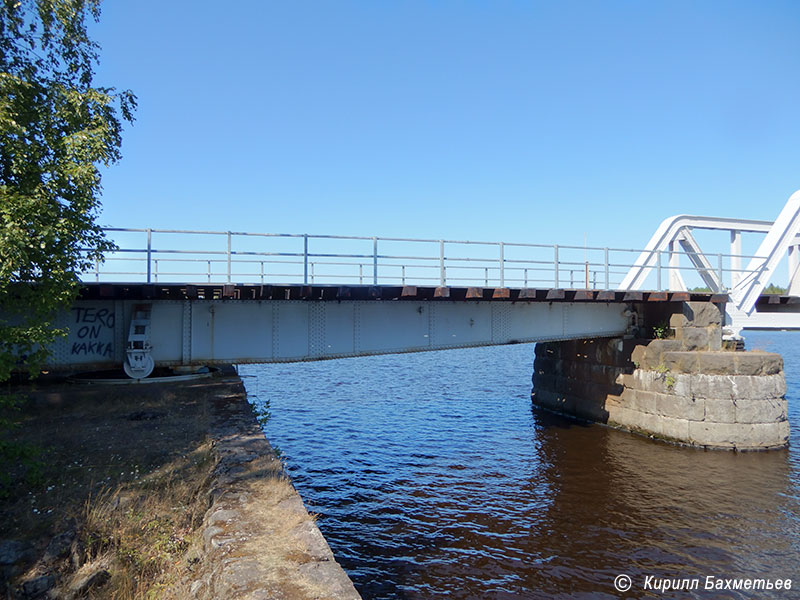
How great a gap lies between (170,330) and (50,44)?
7074 millimetres

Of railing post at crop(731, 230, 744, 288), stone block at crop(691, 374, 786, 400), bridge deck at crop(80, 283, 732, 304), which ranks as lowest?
stone block at crop(691, 374, 786, 400)

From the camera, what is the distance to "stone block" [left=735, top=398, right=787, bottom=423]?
17594 millimetres

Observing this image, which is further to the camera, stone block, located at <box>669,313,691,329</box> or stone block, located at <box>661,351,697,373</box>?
stone block, located at <box>669,313,691,329</box>

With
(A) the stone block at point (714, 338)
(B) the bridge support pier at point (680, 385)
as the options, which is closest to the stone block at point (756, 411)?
(B) the bridge support pier at point (680, 385)

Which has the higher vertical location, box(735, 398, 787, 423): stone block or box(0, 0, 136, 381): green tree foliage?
box(0, 0, 136, 381): green tree foliage

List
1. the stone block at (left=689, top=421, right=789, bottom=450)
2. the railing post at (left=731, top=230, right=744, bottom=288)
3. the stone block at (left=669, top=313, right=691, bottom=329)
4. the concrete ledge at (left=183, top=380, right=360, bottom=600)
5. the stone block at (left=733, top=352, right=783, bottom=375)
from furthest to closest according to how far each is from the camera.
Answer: the railing post at (left=731, top=230, right=744, bottom=288) < the stone block at (left=669, top=313, right=691, bottom=329) < the stone block at (left=733, top=352, right=783, bottom=375) < the stone block at (left=689, top=421, right=789, bottom=450) < the concrete ledge at (left=183, top=380, right=360, bottom=600)

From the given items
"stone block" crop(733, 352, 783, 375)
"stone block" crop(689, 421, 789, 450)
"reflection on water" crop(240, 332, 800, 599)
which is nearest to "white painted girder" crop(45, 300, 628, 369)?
"reflection on water" crop(240, 332, 800, 599)

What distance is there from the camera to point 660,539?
11.1 m

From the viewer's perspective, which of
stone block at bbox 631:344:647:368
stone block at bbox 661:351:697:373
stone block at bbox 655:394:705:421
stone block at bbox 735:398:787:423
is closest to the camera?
stone block at bbox 735:398:787:423

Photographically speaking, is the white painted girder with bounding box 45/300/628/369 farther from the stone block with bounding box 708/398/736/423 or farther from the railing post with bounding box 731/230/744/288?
the railing post with bounding box 731/230/744/288

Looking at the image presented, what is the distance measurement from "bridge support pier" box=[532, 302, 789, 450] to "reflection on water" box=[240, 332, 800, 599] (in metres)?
0.75

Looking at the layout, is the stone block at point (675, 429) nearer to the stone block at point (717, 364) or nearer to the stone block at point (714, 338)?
the stone block at point (717, 364)

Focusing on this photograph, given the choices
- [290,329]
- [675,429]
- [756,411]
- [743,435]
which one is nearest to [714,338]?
[756,411]

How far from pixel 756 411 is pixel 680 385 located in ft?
8.20
